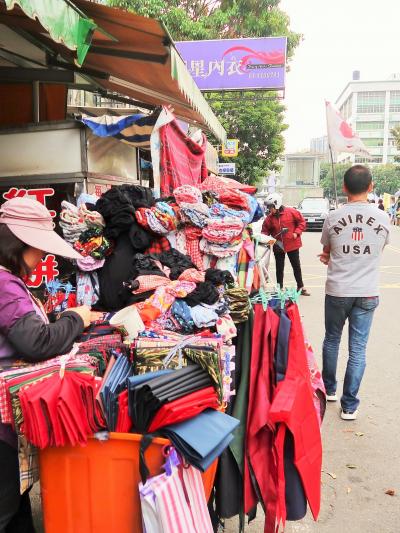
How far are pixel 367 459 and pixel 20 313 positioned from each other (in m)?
2.50

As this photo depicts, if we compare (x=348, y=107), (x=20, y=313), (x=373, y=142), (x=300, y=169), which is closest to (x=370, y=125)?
(x=373, y=142)

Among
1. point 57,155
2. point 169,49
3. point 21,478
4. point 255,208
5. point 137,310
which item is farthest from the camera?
point 57,155

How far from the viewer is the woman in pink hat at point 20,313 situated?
1.64 m

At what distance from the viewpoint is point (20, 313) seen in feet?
5.42

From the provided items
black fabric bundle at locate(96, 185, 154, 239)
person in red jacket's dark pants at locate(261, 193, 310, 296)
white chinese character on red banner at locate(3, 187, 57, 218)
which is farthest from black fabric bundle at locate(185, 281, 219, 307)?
person in red jacket's dark pants at locate(261, 193, 310, 296)

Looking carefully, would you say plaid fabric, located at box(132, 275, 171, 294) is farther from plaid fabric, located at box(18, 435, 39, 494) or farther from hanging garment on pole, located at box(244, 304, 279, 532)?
plaid fabric, located at box(18, 435, 39, 494)

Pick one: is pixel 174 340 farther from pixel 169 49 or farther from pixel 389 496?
pixel 169 49

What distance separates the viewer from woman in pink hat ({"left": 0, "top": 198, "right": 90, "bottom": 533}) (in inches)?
64.7

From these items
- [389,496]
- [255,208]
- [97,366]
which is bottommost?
[389,496]

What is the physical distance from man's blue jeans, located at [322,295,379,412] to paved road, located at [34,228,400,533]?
0.25 meters

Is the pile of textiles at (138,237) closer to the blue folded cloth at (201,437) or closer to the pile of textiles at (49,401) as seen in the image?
the pile of textiles at (49,401)

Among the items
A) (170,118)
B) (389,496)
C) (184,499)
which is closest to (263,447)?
(184,499)

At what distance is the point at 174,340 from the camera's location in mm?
1840

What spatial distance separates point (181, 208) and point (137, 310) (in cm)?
65
